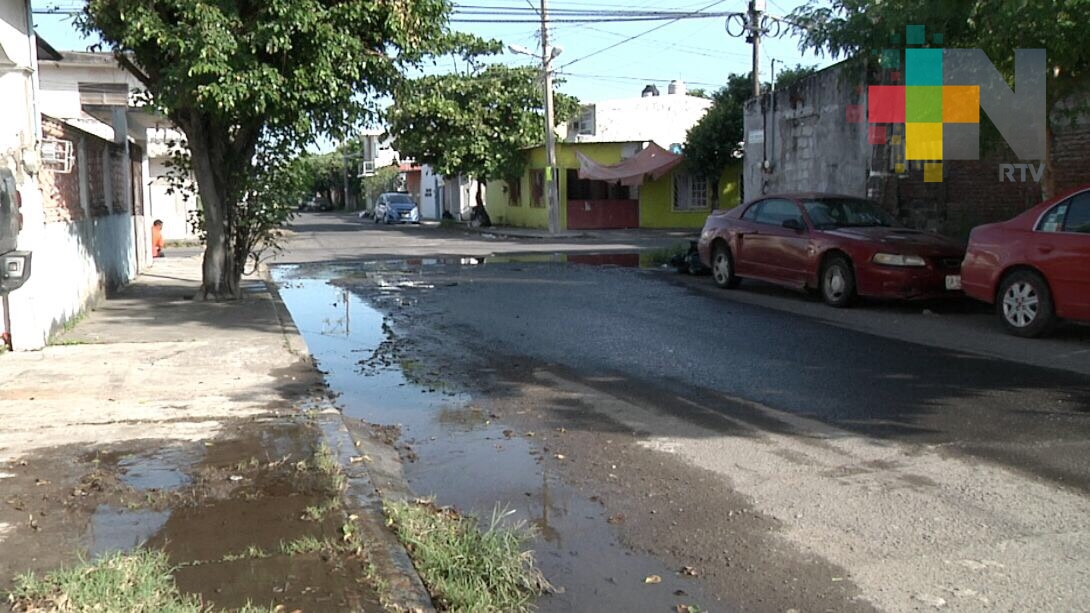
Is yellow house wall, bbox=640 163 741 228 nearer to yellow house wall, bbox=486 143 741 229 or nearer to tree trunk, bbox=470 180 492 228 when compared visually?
yellow house wall, bbox=486 143 741 229

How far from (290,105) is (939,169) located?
1109 centimetres

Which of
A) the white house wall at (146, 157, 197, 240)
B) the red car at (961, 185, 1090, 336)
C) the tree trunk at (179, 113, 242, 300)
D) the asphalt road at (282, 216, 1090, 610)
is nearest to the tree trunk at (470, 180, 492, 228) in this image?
the white house wall at (146, 157, 197, 240)

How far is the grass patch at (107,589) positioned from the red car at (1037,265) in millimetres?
8453

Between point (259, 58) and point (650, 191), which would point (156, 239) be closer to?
point (259, 58)

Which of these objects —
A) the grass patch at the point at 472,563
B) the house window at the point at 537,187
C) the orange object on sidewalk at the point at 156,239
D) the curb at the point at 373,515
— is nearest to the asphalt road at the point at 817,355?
the curb at the point at 373,515

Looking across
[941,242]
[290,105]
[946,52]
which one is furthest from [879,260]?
[290,105]

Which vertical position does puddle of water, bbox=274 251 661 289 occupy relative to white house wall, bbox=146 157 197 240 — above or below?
below

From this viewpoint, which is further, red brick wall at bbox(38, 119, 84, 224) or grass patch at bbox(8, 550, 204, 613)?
red brick wall at bbox(38, 119, 84, 224)

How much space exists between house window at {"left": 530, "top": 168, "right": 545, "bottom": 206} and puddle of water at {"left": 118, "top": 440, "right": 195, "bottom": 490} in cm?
3473

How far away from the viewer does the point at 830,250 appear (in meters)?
13.0

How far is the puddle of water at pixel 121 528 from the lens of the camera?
4.73 meters

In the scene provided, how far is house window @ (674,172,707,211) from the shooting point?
→ 3834cm

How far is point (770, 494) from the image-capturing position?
18.2ft

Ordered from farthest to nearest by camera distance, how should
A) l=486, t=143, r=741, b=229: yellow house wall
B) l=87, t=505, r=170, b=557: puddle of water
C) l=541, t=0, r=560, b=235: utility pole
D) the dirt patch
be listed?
l=486, t=143, r=741, b=229: yellow house wall → l=541, t=0, r=560, b=235: utility pole → l=87, t=505, r=170, b=557: puddle of water → the dirt patch
